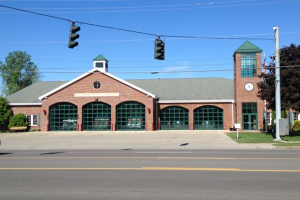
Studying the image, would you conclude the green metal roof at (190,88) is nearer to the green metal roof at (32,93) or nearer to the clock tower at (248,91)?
the clock tower at (248,91)

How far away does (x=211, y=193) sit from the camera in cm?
706

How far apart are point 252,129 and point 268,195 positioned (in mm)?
30146

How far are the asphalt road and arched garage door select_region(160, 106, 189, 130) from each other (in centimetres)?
2633

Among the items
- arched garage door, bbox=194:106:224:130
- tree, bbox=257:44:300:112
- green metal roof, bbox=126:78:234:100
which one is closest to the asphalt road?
tree, bbox=257:44:300:112

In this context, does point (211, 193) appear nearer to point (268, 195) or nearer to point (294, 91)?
point (268, 195)


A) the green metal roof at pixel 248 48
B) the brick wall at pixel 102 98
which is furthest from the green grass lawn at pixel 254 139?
the brick wall at pixel 102 98

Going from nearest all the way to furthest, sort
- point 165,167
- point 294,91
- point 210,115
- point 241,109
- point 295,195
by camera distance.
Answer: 1. point 295,195
2. point 165,167
3. point 294,91
4. point 241,109
5. point 210,115

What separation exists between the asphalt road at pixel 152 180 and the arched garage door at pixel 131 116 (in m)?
25.2

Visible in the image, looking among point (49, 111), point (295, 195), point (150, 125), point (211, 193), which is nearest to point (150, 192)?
point (211, 193)

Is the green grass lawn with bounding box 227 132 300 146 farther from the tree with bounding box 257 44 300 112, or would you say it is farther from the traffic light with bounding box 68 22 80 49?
the traffic light with bounding box 68 22 80 49

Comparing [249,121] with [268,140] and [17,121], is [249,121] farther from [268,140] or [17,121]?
[17,121]

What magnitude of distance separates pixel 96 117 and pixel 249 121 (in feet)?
56.8

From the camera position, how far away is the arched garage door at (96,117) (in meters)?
37.4

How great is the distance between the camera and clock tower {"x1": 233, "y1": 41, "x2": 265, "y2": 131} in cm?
3538
